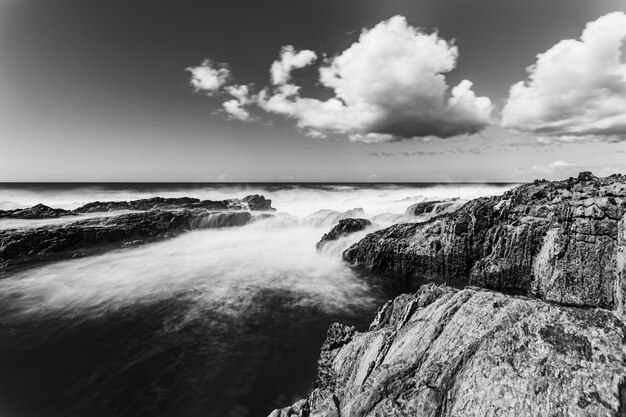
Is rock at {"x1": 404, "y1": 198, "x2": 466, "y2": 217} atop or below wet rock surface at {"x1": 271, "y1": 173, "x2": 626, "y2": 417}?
atop

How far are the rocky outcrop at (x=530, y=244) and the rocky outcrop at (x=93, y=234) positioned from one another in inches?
1184

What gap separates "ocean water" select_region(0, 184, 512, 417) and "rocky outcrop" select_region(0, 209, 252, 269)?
3.08m

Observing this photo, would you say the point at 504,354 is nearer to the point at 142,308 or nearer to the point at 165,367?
the point at 165,367

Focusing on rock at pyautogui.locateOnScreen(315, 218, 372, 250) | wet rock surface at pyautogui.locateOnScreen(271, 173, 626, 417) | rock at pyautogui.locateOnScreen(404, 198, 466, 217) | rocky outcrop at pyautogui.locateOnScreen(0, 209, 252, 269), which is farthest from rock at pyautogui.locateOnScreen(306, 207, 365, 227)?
wet rock surface at pyautogui.locateOnScreen(271, 173, 626, 417)

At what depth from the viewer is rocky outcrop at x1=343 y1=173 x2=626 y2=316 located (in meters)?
16.0

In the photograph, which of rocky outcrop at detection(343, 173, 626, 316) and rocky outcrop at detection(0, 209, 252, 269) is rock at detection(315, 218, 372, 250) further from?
rocky outcrop at detection(0, 209, 252, 269)

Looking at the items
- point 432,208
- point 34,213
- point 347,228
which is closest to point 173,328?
point 347,228

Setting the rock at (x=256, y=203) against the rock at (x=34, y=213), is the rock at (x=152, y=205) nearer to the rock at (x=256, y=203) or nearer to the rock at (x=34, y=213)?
the rock at (x=256, y=203)

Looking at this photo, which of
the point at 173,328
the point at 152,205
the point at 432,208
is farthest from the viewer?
the point at 152,205

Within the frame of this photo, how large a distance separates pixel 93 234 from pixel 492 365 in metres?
43.2

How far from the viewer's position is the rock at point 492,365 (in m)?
5.99

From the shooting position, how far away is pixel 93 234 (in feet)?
119

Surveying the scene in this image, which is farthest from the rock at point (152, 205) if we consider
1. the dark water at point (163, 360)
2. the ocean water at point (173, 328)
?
the dark water at point (163, 360)

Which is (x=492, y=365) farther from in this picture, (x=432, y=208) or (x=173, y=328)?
(x=432, y=208)
